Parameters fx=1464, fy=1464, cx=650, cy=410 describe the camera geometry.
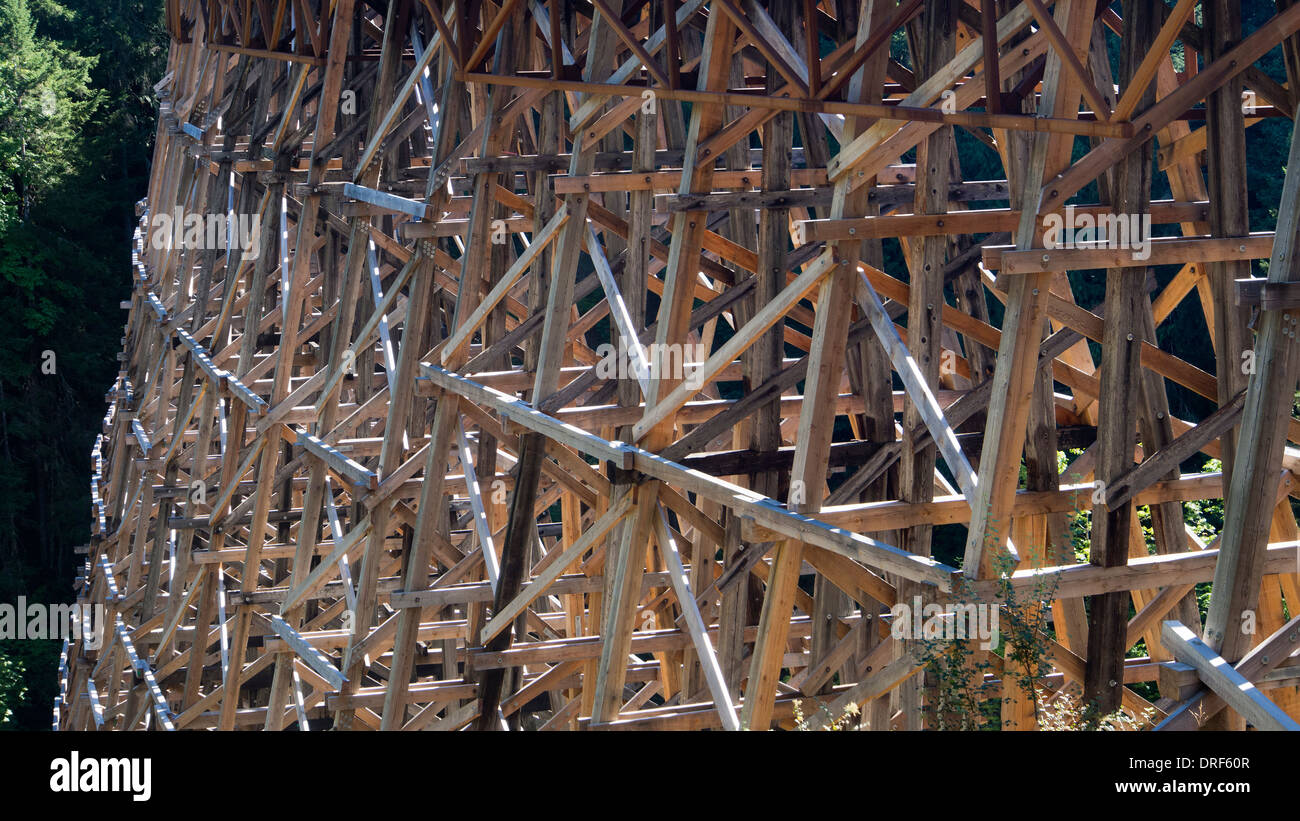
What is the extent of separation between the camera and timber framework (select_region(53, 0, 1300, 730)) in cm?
Answer: 559

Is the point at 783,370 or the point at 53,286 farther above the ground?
the point at 53,286

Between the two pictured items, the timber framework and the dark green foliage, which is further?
the dark green foliage

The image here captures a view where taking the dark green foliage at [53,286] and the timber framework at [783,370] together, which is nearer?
the timber framework at [783,370]

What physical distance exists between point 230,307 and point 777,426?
7.21m

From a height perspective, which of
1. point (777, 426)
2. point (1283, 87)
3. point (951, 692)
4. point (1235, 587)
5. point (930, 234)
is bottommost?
point (951, 692)

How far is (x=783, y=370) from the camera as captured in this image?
26.6ft

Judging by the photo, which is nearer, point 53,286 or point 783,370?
point 783,370

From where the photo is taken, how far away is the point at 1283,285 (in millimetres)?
4543

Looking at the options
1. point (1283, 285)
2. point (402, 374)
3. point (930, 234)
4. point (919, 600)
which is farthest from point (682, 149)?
point (1283, 285)

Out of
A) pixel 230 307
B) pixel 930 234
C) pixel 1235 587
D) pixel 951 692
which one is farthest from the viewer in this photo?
pixel 230 307

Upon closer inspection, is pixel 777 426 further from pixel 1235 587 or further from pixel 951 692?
pixel 1235 587

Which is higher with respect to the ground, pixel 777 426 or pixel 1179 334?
pixel 1179 334

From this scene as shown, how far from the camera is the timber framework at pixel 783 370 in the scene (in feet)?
18.4
